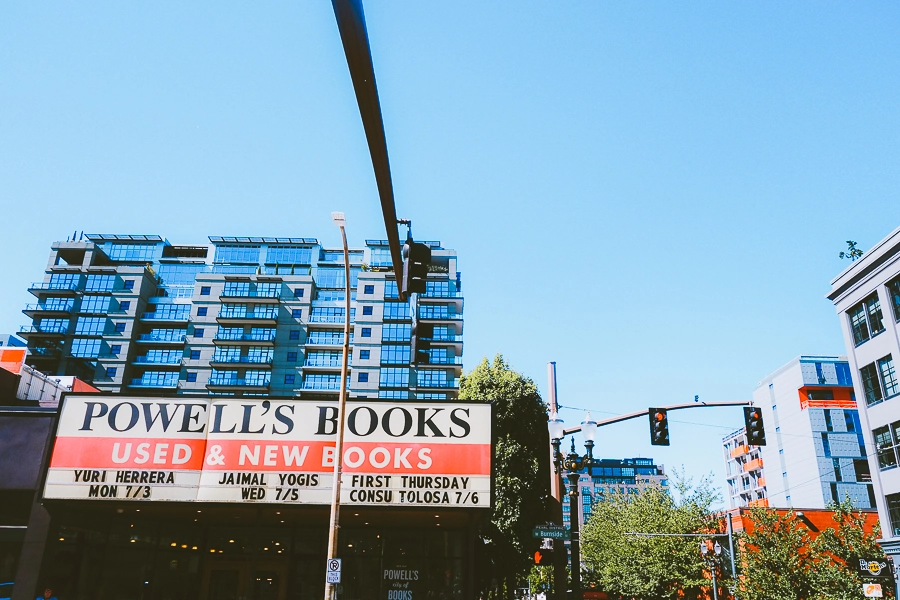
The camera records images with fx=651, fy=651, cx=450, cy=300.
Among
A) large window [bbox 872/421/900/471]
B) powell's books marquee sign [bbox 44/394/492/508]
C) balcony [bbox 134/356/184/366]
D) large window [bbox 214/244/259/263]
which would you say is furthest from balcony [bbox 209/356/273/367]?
powell's books marquee sign [bbox 44/394/492/508]

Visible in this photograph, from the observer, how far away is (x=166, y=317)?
10538cm

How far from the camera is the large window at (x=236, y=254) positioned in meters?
110

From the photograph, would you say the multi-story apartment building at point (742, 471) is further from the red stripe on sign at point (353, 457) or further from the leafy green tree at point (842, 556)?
the red stripe on sign at point (353, 457)

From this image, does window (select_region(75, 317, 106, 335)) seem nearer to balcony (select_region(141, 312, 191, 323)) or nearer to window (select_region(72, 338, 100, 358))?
window (select_region(72, 338, 100, 358))

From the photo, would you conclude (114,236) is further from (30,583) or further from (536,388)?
(30,583)

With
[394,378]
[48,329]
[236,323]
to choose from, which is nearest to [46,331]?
[48,329]

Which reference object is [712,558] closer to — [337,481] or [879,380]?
[879,380]

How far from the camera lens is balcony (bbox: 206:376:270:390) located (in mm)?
99625

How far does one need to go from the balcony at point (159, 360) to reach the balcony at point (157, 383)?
8.29ft

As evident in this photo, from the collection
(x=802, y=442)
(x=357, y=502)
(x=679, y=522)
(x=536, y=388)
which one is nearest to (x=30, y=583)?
(x=357, y=502)

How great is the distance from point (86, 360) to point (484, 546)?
279 feet

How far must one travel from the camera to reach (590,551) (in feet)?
205

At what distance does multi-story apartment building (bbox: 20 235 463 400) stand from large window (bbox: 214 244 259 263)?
17cm

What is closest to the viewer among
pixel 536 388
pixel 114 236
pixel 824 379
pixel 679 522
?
pixel 536 388
